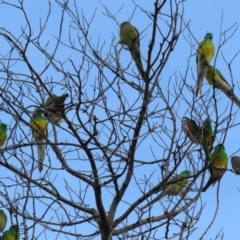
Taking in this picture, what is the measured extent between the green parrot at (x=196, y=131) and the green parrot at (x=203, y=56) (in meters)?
0.25

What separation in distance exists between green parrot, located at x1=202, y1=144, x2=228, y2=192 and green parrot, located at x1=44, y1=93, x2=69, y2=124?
1150 mm

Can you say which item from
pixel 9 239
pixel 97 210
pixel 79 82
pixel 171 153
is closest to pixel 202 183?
pixel 171 153

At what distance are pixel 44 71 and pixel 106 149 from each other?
68 centimetres

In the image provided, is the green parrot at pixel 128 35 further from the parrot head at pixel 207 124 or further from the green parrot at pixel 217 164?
the green parrot at pixel 217 164

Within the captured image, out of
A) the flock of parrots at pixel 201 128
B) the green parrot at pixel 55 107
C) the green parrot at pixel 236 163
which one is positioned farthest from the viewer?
the green parrot at pixel 236 163

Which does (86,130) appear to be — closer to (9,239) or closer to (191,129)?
(191,129)

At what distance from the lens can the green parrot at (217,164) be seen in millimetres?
5259

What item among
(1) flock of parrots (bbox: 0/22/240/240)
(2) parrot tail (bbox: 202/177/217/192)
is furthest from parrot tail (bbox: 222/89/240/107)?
(2) parrot tail (bbox: 202/177/217/192)

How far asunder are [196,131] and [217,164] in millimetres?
1089

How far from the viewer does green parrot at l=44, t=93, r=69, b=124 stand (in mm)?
4562

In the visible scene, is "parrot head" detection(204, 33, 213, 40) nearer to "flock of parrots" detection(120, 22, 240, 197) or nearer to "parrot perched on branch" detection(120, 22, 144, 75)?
"flock of parrots" detection(120, 22, 240, 197)

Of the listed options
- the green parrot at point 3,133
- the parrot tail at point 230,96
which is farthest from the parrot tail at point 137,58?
the green parrot at point 3,133

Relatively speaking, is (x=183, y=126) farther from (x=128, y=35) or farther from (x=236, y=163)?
(x=236, y=163)

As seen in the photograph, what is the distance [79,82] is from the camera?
4.48m
